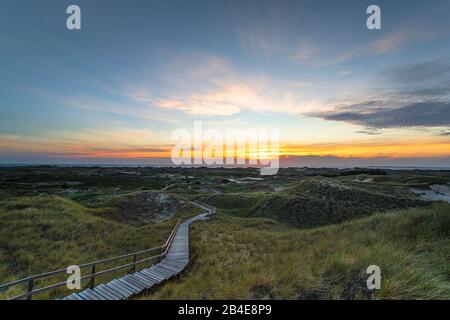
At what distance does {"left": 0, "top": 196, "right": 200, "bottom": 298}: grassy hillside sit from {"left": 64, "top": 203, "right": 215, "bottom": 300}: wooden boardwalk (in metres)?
3.82

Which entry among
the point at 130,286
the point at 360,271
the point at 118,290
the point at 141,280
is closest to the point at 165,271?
the point at 141,280

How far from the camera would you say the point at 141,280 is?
36.2ft

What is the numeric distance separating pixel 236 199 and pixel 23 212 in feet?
114

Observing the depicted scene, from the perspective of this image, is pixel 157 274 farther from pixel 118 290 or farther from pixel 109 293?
pixel 109 293

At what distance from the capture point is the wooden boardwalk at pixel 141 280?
9.08 metres

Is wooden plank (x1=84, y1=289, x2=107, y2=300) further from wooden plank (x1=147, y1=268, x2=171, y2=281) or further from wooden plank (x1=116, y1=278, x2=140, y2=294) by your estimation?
wooden plank (x1=147, y1=268, x2=171, y2=281)

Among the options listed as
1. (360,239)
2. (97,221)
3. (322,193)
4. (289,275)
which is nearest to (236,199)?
(322,193)

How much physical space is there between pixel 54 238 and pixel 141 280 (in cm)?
1761

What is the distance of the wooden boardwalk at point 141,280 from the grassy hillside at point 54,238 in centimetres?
382

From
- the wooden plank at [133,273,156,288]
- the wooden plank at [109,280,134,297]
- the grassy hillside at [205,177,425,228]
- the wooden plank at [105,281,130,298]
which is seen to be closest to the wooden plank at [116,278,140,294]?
the wooden plank at [109,280,134,297]

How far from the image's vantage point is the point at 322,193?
4406 cm

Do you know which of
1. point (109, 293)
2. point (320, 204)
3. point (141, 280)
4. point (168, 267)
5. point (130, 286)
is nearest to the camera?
point (109, 293)

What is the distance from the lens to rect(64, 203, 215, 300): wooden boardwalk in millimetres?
9078
